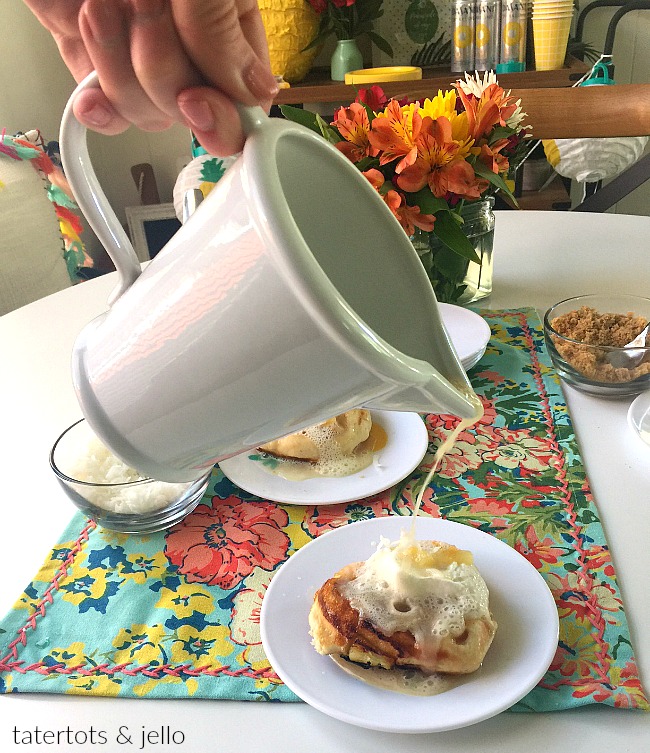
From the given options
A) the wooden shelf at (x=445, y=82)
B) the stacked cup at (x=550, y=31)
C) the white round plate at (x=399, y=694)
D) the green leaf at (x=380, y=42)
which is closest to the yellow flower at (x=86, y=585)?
the white round plate at (x=399, y=694)

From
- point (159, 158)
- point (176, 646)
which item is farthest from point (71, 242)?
point (176, 646)

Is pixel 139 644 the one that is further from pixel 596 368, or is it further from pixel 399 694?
pixel 596 368

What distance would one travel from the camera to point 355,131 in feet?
3.62

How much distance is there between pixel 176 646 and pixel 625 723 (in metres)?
0.35

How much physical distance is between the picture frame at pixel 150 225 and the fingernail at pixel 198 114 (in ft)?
8.11

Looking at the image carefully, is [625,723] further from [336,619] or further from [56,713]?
[56,713]

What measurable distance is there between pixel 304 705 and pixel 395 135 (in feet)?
2.49

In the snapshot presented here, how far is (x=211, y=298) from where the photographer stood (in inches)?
16.4

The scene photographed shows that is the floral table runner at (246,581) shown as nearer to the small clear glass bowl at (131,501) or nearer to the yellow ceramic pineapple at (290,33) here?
the small clear glass bowl at (131,501)

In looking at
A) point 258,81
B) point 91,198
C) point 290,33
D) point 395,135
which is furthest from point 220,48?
point 290,33

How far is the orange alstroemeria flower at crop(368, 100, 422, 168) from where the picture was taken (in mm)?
1065

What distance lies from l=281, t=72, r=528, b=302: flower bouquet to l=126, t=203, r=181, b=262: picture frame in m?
1.83

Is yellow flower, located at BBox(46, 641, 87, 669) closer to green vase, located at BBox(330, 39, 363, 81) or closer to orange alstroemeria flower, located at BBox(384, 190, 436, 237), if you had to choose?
orange alstroemeria flower, located at BBox(384, 190, 436, 237)

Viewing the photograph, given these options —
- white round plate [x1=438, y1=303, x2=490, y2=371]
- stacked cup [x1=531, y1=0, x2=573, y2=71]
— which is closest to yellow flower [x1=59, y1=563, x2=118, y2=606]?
white round plate [x1=438, y1=303, x2=490, y2=371]
